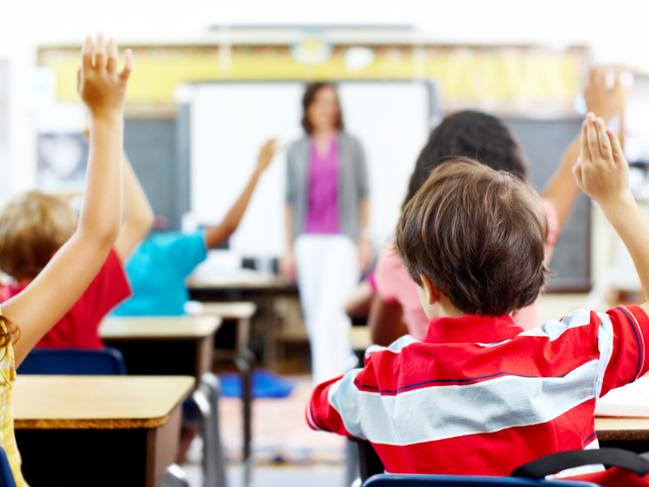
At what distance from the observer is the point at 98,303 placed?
1979 mm

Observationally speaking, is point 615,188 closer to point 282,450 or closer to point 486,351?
point 486,351

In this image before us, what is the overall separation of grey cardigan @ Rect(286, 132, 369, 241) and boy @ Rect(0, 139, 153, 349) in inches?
112

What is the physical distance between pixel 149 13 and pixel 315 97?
2.10 meters

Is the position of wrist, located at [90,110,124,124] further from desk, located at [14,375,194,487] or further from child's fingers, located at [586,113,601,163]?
child's fingers, located at [586,113,601,163]

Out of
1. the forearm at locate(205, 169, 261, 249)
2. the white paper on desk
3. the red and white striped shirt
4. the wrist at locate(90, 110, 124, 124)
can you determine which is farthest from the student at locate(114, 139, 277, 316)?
the red and white striped shirt

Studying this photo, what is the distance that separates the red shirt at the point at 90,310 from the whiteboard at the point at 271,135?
12.8ft

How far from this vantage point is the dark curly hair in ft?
5.91

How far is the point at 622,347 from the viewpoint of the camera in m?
1.03

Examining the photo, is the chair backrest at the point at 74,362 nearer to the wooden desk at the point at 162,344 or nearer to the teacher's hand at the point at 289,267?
the wooden desk at the point at 162,344

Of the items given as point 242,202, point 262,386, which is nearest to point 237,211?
point 242,202

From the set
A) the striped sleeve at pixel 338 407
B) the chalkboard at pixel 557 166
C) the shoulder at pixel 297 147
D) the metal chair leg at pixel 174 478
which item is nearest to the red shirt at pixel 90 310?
the metal chair leg at pixel 174 478

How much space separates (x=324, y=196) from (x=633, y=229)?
144 inches

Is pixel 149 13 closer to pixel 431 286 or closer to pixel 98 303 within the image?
pixel 98 303

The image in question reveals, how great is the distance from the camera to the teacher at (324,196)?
4559mm
